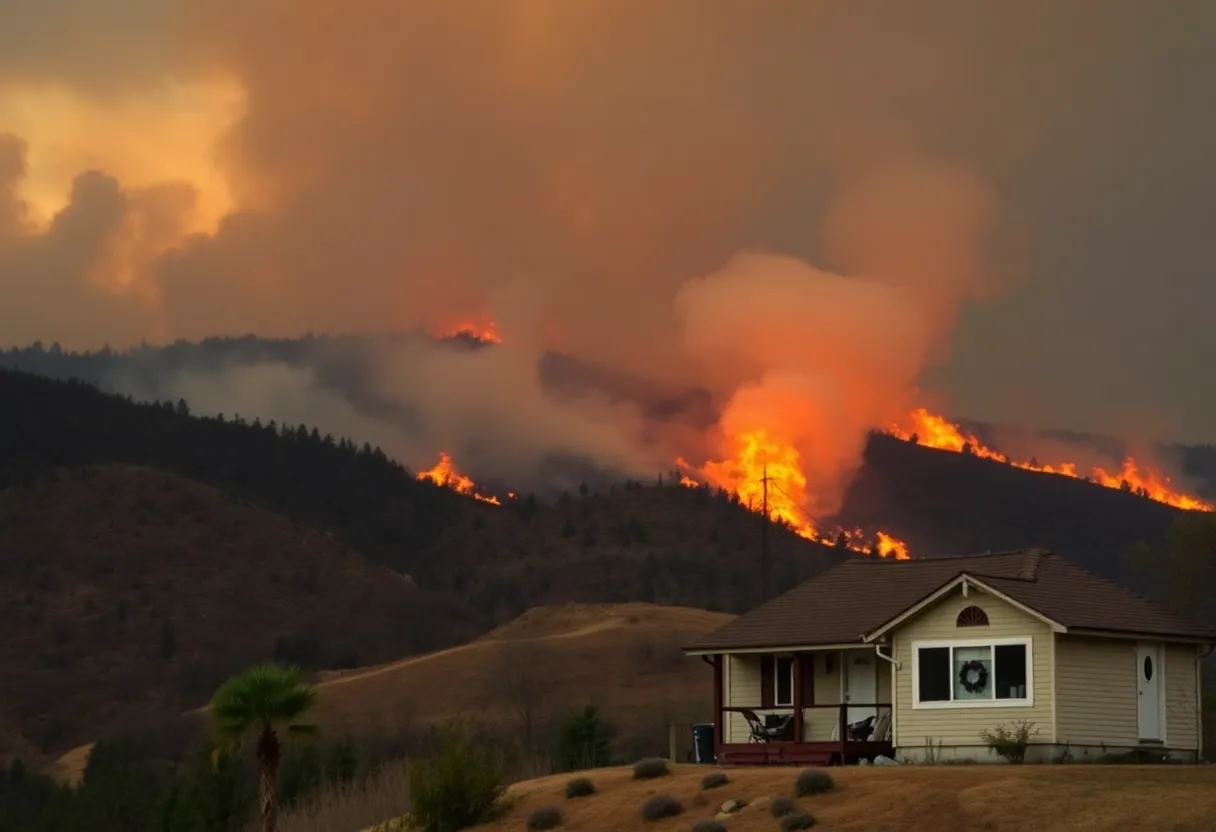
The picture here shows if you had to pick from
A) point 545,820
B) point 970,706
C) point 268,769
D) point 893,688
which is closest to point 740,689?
point 893,688

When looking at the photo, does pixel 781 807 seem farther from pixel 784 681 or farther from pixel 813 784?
pixel 784 681

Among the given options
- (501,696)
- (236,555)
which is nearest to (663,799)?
(501,696)

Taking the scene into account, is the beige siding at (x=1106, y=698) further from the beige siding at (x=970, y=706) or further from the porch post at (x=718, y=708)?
the porch post at (x=718, y=708)

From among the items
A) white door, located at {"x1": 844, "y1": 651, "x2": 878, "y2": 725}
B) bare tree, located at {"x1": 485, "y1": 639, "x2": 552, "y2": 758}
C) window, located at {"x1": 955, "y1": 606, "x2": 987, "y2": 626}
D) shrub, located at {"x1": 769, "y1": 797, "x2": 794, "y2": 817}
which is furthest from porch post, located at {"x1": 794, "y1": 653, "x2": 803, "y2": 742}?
bare tree, located at {"x1": 485, "y1": 639, "x2": 552, "y2": 758}

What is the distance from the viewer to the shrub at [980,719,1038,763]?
44219mm

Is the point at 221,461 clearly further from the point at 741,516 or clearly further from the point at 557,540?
the point at 741,516

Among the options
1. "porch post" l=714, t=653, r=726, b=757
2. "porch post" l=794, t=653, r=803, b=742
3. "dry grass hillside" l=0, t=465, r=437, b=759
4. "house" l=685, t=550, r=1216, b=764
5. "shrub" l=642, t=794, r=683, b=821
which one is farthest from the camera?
"dry grass hillside" l=0, t=465, r=437, b=759

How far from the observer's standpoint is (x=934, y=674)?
1857 inches

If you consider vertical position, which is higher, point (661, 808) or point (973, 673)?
point (973, 673)

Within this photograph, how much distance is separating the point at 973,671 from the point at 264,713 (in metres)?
17.0

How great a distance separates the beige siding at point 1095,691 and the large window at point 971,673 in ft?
2.79

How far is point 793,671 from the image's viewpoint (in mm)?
51000

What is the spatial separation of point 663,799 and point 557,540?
131m

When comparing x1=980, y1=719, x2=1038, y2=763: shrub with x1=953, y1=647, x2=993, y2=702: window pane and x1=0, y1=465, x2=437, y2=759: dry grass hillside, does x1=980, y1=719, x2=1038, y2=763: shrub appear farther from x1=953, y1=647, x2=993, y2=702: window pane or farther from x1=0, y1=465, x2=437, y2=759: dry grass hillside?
x1=0, y1=465, x2=437, y2=759: dry grass hillside
